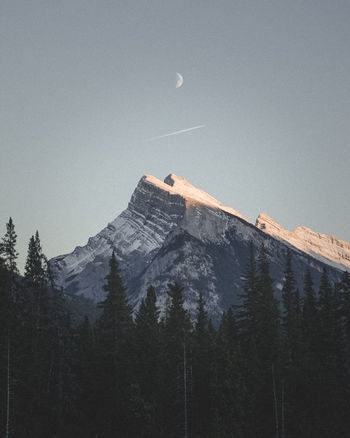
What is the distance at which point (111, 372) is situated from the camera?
4934cm

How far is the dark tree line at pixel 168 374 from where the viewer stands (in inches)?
1709

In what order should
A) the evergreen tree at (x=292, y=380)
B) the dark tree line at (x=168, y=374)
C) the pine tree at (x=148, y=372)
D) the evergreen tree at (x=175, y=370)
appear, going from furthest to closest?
the evergreen tree at (x=292, y=380) < the evergreen tree at (x=175, y=370) < the pine tree at (x=148, y=372) < the dark tree line at (x=168, y=374)

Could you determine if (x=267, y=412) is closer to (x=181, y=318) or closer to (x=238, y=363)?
(x=238, y=363)

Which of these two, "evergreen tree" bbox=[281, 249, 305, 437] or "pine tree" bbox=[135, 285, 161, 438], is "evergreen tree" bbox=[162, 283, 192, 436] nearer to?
"pine tree" bbox=[135, 285, 161, 438]

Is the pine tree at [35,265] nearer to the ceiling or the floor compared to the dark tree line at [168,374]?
nearer to the ceiling

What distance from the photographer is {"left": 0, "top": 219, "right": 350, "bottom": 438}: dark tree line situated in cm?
4341

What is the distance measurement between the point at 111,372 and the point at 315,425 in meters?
18.5

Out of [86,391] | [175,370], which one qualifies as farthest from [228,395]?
[86,391]

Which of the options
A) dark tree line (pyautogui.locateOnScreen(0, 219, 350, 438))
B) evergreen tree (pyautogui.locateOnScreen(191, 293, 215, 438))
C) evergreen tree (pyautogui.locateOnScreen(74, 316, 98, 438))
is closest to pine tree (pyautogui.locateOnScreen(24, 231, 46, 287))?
dark tree line (pyautogui.locateOnScreen(0, 219, 350, 438))

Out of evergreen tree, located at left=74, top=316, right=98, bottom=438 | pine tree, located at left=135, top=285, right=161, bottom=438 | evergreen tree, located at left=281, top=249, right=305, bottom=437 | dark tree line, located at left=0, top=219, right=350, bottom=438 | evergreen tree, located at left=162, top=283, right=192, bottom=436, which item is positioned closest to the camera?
dark tree line, located at left=0, top=219, right=350, bottom=438

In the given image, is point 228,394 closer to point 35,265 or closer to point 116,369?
point 116,369


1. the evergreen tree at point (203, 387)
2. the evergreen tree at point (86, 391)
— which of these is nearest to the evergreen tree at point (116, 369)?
the evergreen tree at point (86, 391)

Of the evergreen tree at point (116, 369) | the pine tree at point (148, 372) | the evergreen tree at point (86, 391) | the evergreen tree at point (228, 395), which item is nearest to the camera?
the evergreen tree at point (228, 395)

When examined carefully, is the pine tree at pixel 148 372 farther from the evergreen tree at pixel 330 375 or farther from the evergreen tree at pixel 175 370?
the evergreen tree at pixel 330 375
